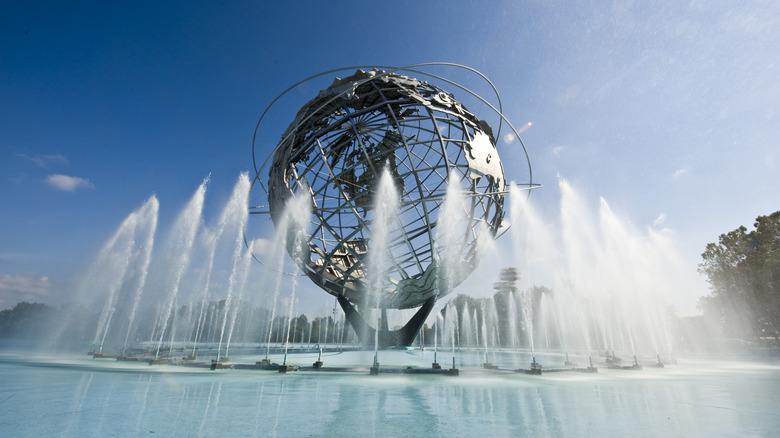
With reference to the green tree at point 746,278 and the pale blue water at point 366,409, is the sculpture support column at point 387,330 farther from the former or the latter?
the green tree at point 746,278

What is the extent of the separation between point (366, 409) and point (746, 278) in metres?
38.7

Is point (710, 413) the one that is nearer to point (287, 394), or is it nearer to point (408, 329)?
point (287, 394)

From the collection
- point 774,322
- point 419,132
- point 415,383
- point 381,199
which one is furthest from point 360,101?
point 774,322

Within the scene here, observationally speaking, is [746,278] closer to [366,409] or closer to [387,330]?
[387,330]

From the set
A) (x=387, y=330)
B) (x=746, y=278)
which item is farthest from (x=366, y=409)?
(x=746, y=278)

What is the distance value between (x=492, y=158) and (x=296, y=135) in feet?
27.2

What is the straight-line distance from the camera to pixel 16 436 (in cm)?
305

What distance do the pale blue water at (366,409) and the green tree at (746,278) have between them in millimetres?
29394

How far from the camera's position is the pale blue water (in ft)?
11.4

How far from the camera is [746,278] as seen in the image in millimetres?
27500

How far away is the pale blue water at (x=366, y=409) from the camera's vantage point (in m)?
3.47

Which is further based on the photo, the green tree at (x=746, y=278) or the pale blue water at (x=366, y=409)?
the green tree at (x=746, y=278)

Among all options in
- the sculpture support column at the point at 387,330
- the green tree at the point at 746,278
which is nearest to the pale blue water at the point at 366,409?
the sculpture support column at the point at 387,330

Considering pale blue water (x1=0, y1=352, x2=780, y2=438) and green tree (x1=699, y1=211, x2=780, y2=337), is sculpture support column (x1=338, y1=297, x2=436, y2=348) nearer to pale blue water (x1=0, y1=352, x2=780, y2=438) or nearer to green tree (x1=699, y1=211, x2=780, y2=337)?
pale blue water (x1=0, y1=352, x2=780, y2=438)
